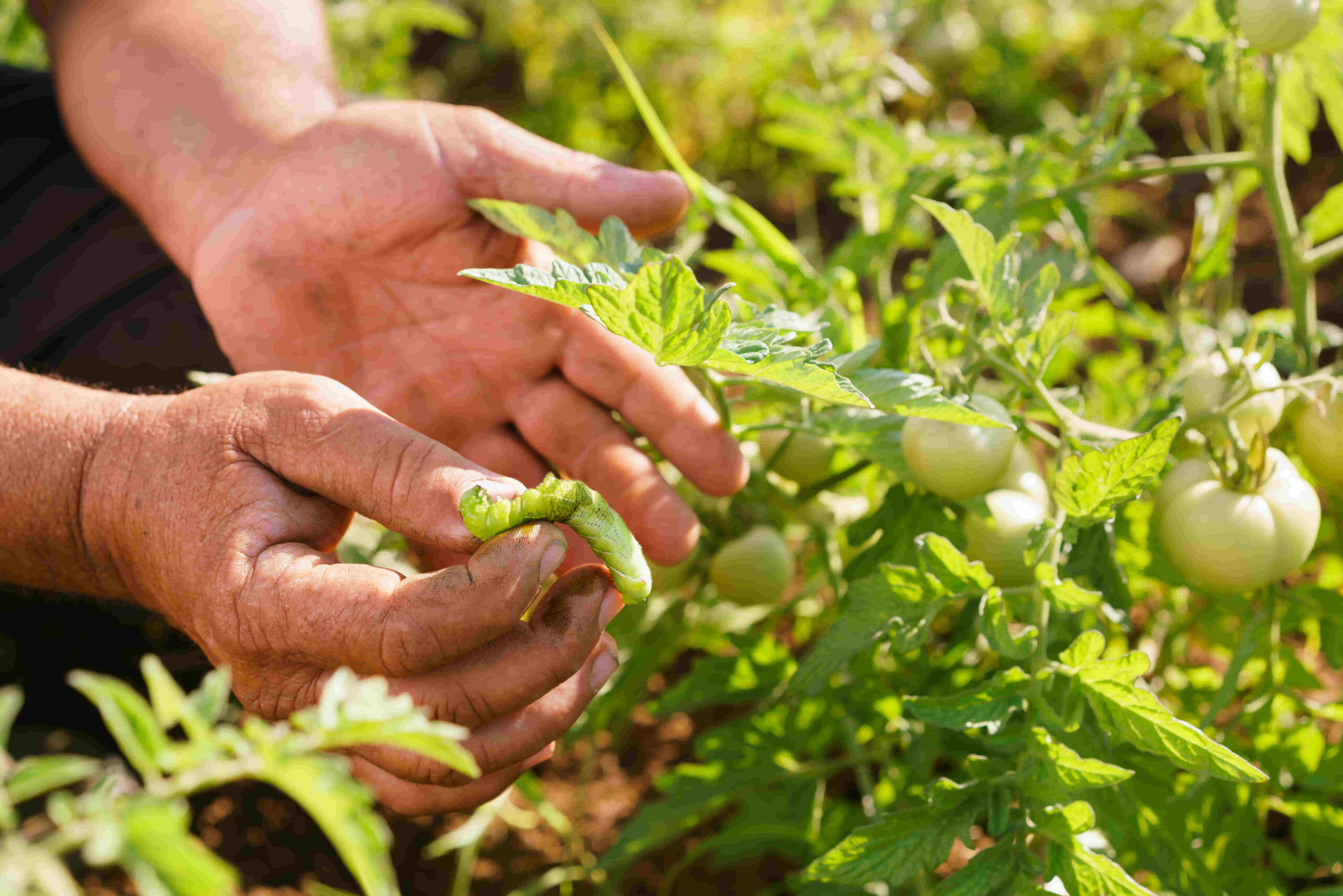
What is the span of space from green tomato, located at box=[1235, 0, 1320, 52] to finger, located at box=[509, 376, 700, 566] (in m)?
0.70

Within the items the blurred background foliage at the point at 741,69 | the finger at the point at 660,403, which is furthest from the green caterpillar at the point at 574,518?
the blurred background foliage at the point at 741,69

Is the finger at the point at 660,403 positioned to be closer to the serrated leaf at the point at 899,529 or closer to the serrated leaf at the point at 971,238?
the serrated leaf at the point at 899,529

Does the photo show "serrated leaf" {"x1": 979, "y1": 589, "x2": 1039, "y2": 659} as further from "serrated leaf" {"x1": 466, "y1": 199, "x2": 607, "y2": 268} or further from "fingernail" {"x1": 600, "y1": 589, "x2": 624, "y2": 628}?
"serrated leaf" {"x1": 466, "y1": 199, "x2": 607, "y2": 268}

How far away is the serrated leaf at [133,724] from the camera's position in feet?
1.24

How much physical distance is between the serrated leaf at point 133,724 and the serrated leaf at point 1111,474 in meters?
0.63

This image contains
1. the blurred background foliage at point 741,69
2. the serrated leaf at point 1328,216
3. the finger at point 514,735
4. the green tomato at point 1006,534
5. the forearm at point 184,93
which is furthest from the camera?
the blurred background foliage at point 741,69

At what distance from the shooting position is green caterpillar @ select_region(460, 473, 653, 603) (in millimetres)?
727

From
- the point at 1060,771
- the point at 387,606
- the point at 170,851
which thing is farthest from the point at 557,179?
the point at 170,851

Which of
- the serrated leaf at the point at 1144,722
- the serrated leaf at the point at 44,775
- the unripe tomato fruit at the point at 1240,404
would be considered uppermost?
the serrated leaf at the point at 44,775

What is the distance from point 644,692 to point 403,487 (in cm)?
98

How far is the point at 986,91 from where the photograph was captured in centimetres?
255

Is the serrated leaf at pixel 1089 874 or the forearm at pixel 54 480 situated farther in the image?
the forearm at pixel 54 480

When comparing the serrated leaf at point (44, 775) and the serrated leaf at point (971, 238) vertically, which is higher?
the serrated leaf at point (44, 775)

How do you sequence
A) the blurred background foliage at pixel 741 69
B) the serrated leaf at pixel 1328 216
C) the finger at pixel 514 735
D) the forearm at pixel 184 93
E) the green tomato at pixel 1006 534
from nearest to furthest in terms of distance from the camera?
the finger at pixel 514 735 < the green tomato at pixel 1006 534 < the serrated leaf at pixel 1328 216 < the forearm at pixel 184 93 < the blurred background foliage at pixel 741 69
